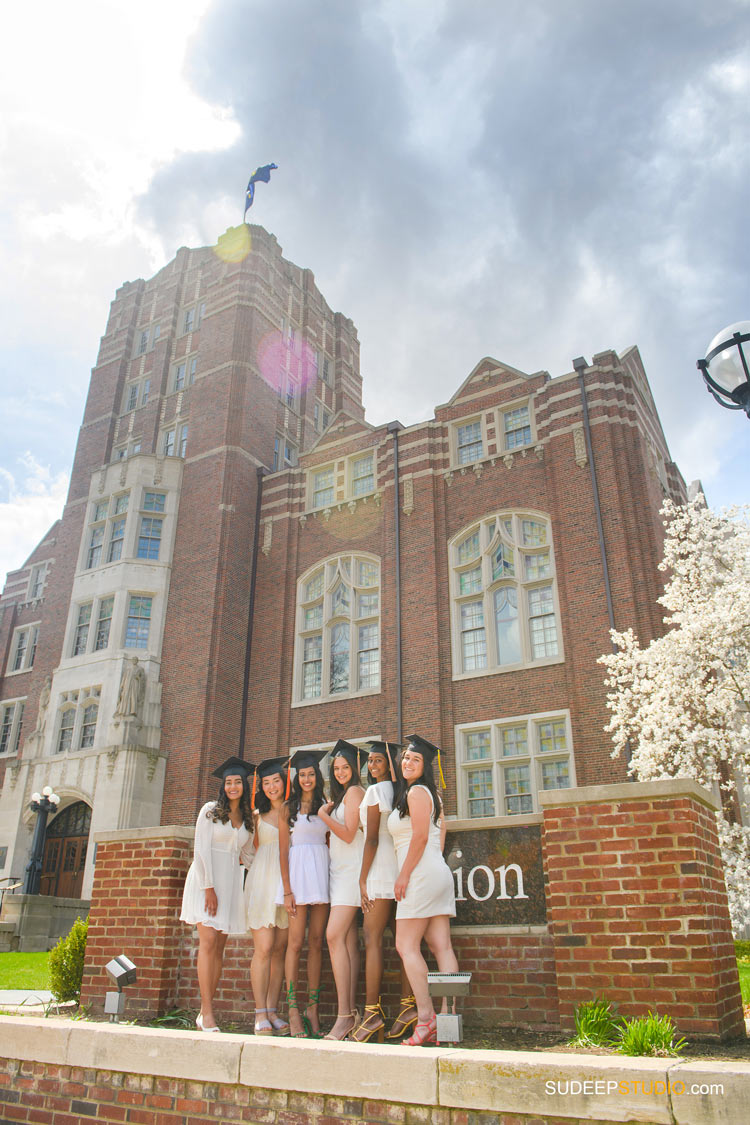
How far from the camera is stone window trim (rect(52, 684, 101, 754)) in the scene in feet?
73.5

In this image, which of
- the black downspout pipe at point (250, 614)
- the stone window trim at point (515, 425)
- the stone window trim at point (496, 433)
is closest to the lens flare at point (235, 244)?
the black downspout pipe at point (250, 614)

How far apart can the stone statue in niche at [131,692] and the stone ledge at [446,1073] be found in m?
16.7

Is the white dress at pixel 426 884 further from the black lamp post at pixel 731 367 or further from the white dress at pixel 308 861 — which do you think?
the black lamp post at pixel 731 367

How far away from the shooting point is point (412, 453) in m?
22.5

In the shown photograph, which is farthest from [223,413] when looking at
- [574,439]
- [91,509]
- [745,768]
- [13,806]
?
[745,768]

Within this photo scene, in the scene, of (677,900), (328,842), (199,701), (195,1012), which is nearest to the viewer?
(677,900)

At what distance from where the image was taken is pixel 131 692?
70.8 ft

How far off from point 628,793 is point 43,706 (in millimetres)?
22113

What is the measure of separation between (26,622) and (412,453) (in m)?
19.6

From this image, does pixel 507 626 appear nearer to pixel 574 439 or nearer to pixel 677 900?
pixel 574 439

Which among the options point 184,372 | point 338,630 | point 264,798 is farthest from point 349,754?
point 184,372

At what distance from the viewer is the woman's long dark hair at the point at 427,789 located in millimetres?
5672

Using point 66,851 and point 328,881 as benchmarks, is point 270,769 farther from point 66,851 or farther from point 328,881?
point 66,851

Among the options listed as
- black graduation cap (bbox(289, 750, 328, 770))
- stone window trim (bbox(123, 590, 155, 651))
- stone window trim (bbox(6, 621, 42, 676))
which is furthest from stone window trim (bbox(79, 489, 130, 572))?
black graduation cap (bbox(289, 750, 328, 770))
